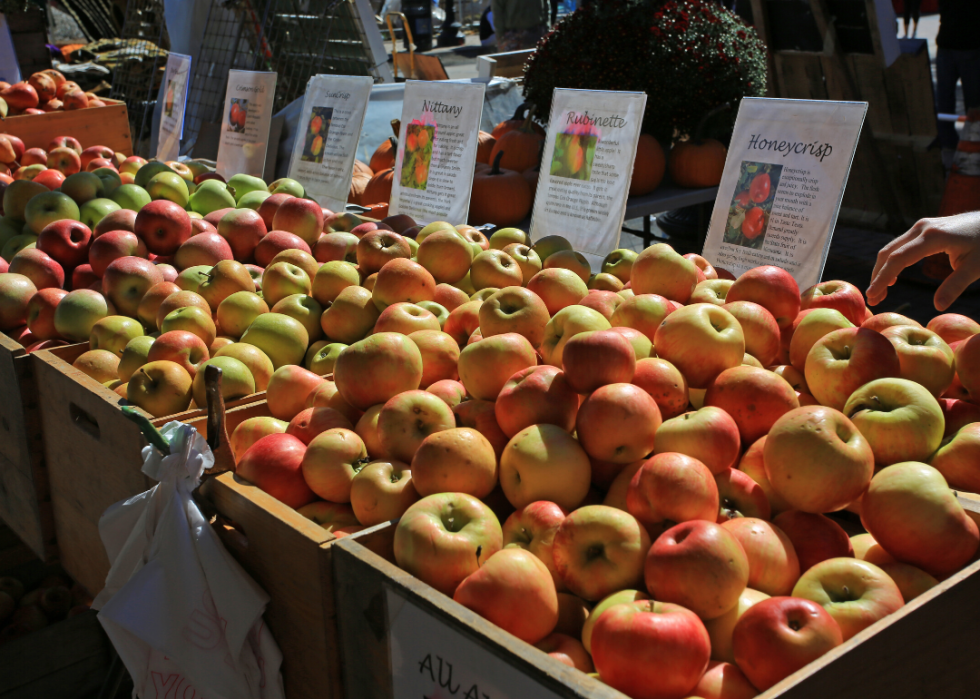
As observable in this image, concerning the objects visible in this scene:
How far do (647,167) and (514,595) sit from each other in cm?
312

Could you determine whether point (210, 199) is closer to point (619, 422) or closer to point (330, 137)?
point (330, 137)

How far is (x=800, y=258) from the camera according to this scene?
2.19m

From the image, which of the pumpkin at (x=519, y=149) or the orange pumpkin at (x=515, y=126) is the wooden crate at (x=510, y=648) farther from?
the orange pumpkin at (x=515, y=126)

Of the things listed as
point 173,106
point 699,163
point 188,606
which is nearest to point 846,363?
point 188,606

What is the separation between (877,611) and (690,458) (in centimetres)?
33

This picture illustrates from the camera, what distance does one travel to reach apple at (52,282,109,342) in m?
2.36

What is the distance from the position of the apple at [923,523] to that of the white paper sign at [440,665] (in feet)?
2.07

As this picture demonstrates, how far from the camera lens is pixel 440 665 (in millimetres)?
1079

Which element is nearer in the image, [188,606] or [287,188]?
[188,606]

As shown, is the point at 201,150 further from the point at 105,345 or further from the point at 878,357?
the point at 878,357

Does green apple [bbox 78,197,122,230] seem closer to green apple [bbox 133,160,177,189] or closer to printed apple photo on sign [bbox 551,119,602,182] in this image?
green apple [bbox 133,160,177,189]

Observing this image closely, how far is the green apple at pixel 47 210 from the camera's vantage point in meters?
3.02

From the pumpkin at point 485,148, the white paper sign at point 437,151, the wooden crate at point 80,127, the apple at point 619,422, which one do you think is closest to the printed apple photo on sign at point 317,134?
the white paper sign at point 437,151

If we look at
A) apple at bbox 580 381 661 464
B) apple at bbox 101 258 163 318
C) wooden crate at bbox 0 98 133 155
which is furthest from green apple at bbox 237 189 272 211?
wooden crate at bbox 0 98 133 155
